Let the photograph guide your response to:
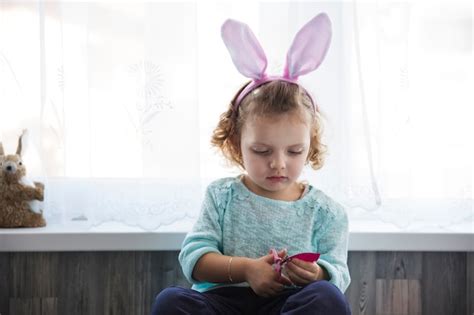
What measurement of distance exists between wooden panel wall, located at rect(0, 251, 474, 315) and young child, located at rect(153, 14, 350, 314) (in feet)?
0.82

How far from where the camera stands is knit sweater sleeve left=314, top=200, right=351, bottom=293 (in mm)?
1401

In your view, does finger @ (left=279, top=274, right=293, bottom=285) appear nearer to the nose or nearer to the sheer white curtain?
the nose

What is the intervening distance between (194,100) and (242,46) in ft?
0.82

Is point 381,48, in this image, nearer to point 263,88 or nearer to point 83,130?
point 263,88

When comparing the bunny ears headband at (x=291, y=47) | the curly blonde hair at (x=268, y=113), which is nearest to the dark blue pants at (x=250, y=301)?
the curly blonde hair at (x=268, y=113)

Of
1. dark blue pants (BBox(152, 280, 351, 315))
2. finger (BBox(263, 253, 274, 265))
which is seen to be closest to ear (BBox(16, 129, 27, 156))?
dark blue pants (BBox(152, 280, 351, 315))

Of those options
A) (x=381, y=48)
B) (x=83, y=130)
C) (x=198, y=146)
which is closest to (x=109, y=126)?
(x=83, y=130)

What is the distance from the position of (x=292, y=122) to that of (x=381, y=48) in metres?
0.38

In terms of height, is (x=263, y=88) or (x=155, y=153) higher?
(x=263, y=88)

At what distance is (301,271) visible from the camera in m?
1.30

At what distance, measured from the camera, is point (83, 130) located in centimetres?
162

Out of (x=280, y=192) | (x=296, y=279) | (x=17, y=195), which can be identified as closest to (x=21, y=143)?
(x=17, y=195)

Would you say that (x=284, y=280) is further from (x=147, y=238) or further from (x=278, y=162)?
(x=147, y=238)

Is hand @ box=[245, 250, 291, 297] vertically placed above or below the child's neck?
below
